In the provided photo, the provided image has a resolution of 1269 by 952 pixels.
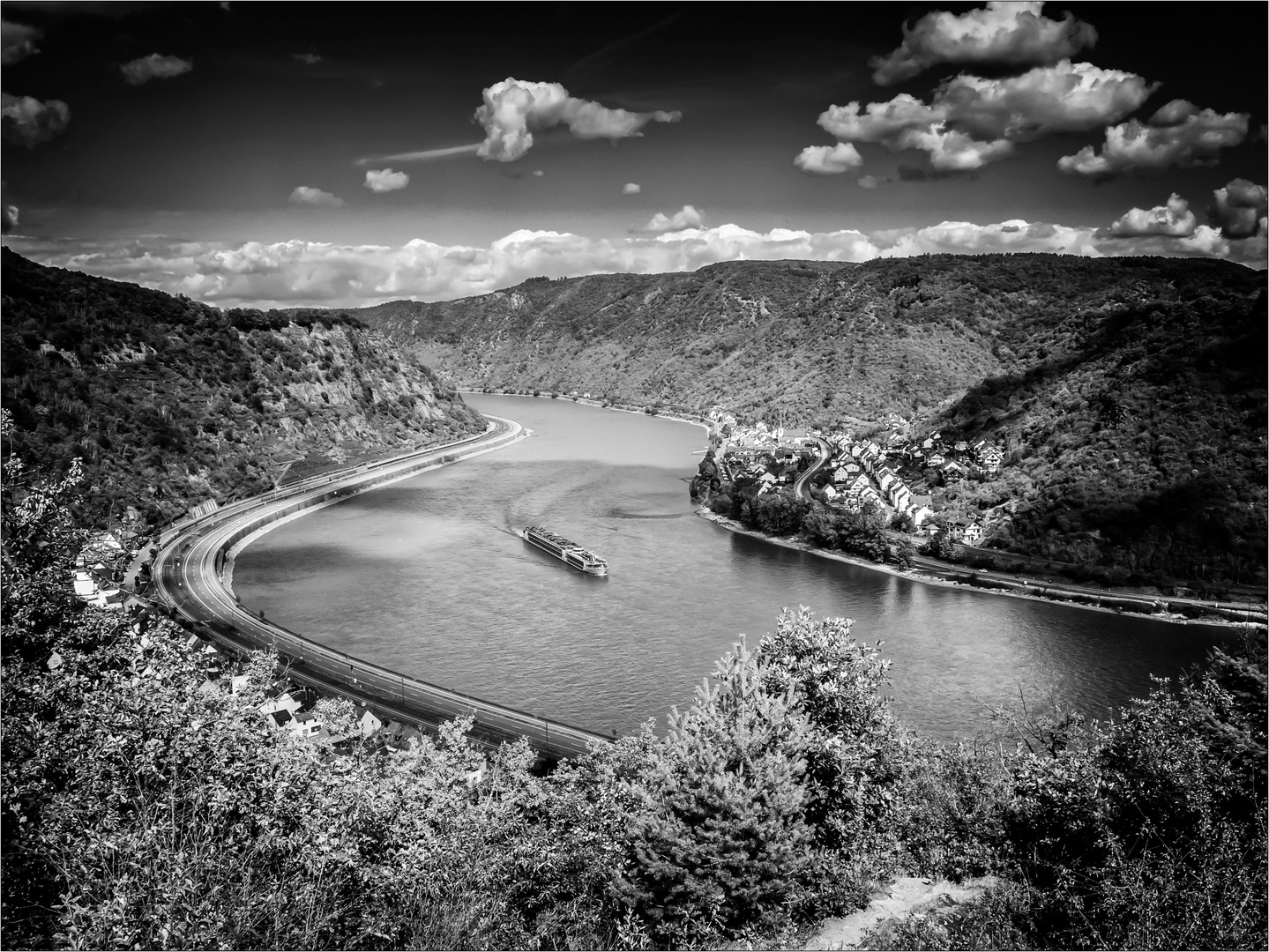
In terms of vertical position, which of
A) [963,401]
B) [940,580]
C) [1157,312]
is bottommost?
[940,580]

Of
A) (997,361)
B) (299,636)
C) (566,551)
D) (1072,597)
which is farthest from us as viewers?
(997,361)

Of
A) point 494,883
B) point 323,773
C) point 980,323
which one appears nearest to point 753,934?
point 494,883

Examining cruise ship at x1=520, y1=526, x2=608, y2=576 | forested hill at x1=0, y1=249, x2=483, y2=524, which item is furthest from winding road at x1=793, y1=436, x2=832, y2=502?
forested hill at x1=0, y1=249, x2=483, y2=524

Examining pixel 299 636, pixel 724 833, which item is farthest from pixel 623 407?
pixel 724 833

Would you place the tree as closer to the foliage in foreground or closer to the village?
the foliage in foreground

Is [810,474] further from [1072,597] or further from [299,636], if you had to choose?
[299,636]

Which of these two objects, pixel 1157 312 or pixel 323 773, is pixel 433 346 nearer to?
pixel 1157 312
